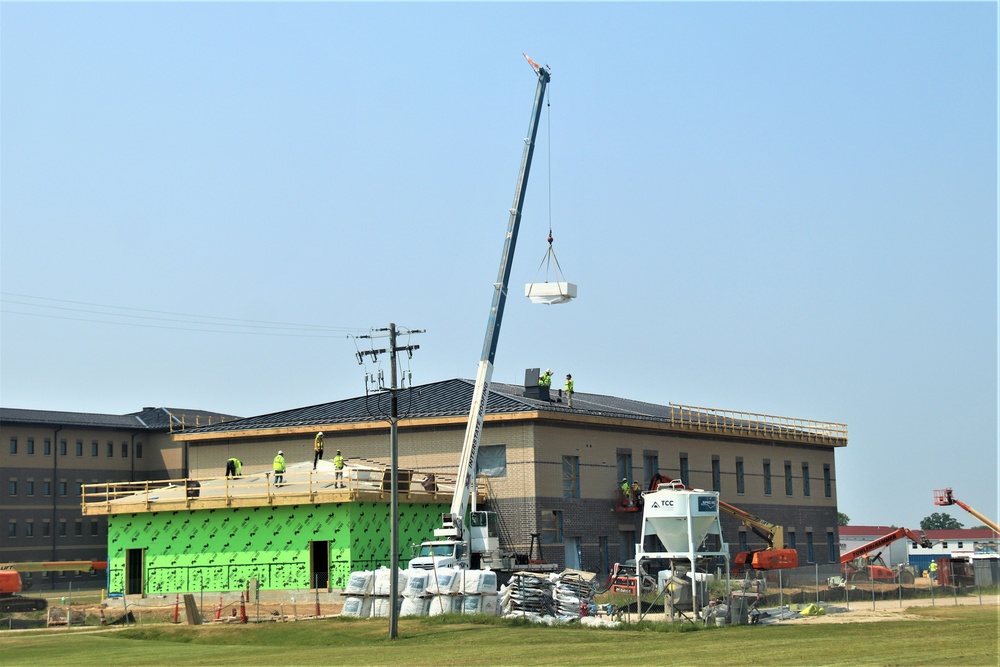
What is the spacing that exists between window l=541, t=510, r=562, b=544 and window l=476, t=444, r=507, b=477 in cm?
243

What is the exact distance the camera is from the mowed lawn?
29.3 m

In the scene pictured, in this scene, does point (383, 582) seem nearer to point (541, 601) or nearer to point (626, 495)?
point (541, 601)

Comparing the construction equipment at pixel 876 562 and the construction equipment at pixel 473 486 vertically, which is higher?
the construction equipment at pixel 473 486

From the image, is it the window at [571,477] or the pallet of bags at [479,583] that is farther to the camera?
the window at [571,477]

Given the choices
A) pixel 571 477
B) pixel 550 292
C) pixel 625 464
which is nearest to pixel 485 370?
pixel 550 292

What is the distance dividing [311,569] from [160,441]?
52.3m

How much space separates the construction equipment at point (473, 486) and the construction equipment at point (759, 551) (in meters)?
10.8

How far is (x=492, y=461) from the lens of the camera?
178 feet

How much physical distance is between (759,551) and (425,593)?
23.6 metres

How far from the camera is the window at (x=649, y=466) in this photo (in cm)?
5938

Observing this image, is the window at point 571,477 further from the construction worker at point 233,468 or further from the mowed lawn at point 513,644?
the mowed lawn at point 513,644

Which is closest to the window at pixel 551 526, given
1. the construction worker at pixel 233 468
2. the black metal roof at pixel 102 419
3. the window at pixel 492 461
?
the window at pixel 492 461

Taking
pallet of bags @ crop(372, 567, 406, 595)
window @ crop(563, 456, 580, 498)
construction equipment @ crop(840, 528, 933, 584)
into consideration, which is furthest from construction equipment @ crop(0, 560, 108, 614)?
construction equipment @ crop(840, 528, 933, 584)

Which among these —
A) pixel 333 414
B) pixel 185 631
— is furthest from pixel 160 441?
pixel 185 631
